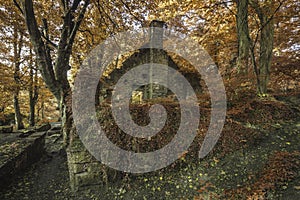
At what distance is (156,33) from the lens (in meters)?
8.59

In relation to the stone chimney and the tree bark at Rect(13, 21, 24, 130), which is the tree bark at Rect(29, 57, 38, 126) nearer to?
the tree bark at Rect(13, 21, 24, 130)

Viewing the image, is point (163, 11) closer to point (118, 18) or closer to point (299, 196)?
point (118, 18)

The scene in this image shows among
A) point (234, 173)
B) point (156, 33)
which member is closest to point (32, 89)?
point (156, 33)

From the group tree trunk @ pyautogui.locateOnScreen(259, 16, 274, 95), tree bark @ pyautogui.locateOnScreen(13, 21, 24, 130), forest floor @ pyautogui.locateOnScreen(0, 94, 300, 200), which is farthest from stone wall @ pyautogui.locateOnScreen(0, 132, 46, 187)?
tree trunk @ pyautogui.locateOnScreen(259, 16, 274, 95)

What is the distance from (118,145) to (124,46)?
321 inches

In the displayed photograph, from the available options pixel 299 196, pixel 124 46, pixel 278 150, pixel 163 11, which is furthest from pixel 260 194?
pixel 124 46

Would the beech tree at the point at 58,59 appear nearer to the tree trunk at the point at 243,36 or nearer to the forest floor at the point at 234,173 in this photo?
the forest floor at the point at 234,173

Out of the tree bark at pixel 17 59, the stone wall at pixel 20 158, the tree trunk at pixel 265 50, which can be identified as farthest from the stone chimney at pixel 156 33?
the stone wall at pixel 20 158

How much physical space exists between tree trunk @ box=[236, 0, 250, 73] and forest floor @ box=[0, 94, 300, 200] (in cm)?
113

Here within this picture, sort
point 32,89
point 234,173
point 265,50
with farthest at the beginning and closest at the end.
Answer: point 32,89
point 265,50
point 234,173

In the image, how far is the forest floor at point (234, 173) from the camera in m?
2.49

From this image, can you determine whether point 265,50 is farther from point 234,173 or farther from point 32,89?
point 32,89

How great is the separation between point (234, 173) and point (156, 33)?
7.75 metres

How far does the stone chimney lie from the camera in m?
8.51
